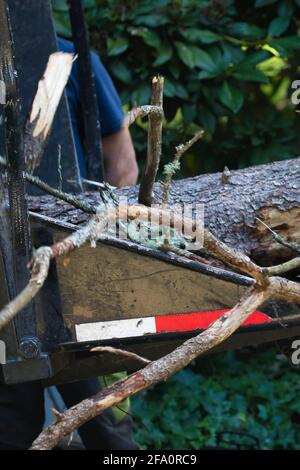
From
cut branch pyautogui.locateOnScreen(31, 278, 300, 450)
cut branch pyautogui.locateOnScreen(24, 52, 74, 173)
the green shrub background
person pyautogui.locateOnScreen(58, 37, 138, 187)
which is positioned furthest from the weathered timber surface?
the green shrub background

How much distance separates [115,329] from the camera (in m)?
1.92

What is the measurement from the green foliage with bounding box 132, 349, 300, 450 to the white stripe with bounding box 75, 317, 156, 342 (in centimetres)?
209

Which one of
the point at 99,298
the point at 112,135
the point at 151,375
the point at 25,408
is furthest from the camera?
the point at 112,135

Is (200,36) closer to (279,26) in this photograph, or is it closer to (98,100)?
(279,26)

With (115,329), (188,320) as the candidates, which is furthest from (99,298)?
(188,320)

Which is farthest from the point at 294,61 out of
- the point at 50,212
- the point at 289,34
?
the point at 50,212

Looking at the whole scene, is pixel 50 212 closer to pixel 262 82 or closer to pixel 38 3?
pixel 38 3

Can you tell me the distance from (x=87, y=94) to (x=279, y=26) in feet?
4.91

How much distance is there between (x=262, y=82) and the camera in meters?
4.16

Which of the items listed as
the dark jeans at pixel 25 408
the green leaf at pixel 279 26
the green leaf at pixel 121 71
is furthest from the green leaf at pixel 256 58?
the dark jeans at pixel 25 408

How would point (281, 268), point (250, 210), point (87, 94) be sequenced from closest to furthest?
point (281, 268), point (250, 210), point (87, 94)

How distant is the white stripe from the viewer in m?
1.91

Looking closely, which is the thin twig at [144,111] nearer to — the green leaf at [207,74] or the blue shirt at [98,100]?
the blue shirt at [98,100]

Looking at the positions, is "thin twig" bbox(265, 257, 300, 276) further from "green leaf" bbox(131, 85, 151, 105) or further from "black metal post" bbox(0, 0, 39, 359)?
"green leaf" bbox(131, 85, 151, 105)
